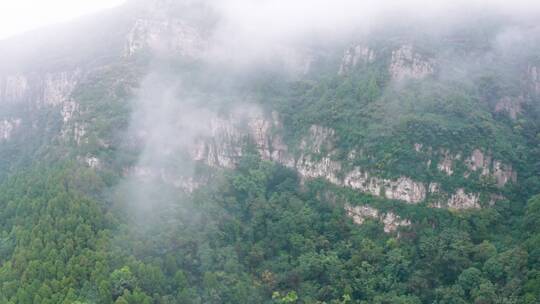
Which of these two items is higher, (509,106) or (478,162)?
(509,106)

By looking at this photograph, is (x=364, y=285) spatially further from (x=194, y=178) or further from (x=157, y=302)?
(x=194, y=178)

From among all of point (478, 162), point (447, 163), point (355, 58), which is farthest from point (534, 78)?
point (355, 58)

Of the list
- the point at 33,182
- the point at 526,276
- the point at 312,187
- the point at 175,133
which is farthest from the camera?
the point at 175,133

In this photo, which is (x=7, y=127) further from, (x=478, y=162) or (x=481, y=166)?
(x=481, y=166)

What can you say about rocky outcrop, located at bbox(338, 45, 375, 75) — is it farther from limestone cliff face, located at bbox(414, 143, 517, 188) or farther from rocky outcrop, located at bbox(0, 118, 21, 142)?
rocky outcrop, located at bbox(0, 118, 21, 142)

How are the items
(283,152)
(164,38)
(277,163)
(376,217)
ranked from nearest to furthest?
(376,217)
(277,163)
(283,152)
(164,38)

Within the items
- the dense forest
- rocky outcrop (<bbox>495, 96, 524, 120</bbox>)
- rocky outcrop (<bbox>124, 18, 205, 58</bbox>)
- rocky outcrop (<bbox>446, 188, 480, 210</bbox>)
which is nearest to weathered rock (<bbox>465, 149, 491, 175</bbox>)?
rocky outcrop (<bbox>446, 188, 480, 210</bbox>)

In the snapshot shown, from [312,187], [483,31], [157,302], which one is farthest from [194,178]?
[483,31]
